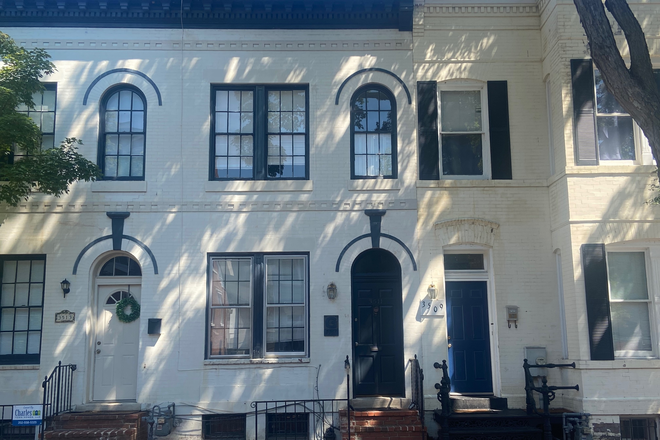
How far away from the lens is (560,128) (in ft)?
35.6

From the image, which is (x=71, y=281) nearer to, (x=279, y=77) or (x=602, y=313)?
(x=279, y=77)

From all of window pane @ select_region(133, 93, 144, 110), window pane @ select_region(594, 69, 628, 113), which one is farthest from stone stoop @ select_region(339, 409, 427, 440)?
window pane @ select_region(133, 93, 144, 110)

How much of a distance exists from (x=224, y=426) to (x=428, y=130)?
692 centimetres

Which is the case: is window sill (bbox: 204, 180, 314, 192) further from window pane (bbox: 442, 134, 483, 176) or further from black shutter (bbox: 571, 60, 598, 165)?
black shutter (bbox: 571, 60, 598, 165)

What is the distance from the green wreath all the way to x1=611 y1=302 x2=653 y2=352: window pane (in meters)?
8.87

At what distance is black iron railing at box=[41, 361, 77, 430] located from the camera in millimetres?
10099

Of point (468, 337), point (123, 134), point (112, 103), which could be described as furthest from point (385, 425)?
point (112, 103)

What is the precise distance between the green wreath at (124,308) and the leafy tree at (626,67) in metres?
8.97

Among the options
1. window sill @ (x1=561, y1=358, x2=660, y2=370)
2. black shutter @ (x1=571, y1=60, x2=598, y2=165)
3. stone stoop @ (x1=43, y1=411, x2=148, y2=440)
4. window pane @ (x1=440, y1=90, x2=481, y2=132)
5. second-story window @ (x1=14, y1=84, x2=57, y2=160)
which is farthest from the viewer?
window pane @ (x1=440, y1=90, x2=481, y2=132)

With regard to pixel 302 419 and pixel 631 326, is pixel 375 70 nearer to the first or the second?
pixel 631 326

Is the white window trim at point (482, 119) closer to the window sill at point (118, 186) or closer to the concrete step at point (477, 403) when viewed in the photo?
the concrete step at point (477, 403)

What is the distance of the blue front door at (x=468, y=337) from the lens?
10969mm

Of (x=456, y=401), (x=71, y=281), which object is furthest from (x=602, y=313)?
(x=71, y=281)

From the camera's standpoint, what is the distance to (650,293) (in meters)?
10.5
